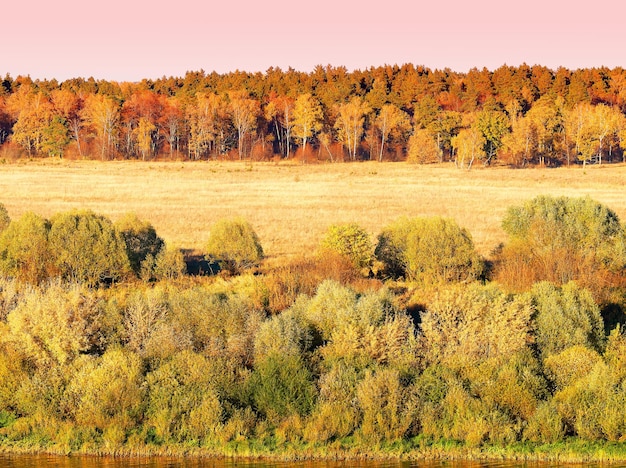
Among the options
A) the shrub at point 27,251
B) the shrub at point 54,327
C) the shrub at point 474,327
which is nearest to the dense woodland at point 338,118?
the shrub at point 27,251

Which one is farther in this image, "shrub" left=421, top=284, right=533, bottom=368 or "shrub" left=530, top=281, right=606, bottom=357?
"shrub" left=530, top=281, right=606, bottom=357

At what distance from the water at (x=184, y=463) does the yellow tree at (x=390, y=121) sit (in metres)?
83.4

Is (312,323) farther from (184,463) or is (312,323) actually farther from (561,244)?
(561,244)

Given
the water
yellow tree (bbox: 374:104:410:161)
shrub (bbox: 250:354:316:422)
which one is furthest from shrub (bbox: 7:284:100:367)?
yellow tree (bbox: 374:104:410:161)

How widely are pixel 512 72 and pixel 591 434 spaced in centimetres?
10318

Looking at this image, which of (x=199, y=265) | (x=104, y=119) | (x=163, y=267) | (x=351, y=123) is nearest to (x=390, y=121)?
(x=351, y=123)

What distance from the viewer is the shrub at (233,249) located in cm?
3419

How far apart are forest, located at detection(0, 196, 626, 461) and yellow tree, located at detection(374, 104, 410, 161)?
73.4m

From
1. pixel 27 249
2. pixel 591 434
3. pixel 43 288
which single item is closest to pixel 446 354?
pixel 591 434

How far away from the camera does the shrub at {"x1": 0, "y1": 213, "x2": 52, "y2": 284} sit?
97.1 feet

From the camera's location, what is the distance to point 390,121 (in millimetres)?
100562

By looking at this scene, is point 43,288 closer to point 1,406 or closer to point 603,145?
point 1,406

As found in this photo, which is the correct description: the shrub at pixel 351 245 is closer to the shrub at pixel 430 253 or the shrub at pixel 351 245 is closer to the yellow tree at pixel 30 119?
the shrub at pixel 430 253

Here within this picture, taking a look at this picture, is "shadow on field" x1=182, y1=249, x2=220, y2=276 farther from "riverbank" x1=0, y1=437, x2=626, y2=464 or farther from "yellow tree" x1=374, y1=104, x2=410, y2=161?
"yellow tree" x1=374, y1=104, x2=410, y2=161
